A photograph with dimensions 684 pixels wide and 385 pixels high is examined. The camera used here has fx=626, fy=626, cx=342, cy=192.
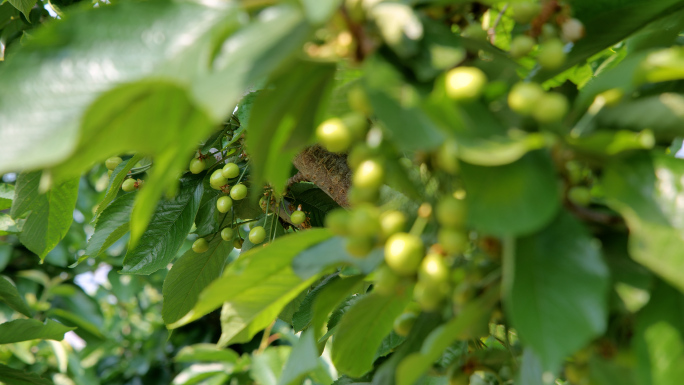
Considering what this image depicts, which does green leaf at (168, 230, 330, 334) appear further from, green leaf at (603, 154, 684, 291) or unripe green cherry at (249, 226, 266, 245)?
unripe green cherry at (249, 226, 266, 245)

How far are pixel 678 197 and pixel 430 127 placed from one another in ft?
0.69

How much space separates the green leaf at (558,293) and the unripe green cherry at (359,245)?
0.13m

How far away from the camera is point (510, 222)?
0.48 m

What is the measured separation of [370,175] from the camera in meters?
0.54

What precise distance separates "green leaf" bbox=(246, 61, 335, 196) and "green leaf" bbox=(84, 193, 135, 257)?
94cm

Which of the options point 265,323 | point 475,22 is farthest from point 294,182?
point 475,22

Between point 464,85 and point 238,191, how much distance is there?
39.5 inches

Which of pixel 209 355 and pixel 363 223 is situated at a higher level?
pixel 363 223

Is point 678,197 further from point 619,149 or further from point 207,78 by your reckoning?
point 207,78

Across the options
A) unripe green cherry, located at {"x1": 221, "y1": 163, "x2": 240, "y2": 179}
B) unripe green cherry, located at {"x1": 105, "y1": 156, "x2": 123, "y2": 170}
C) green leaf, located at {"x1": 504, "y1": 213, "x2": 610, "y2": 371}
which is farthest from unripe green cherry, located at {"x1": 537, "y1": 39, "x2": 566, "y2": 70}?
unripe green cherry, located at {"x1": 105, "y1": 156, "x2": 123, "y2": 170}

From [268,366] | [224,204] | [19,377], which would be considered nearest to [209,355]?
[268,366]

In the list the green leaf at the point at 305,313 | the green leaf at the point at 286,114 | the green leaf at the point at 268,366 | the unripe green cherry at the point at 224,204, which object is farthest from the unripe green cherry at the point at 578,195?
the green leaf at the point at 268,366

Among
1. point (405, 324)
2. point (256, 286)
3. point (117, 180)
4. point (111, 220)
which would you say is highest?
point (256, 286)

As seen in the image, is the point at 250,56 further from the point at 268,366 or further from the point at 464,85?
the point at 268,366
